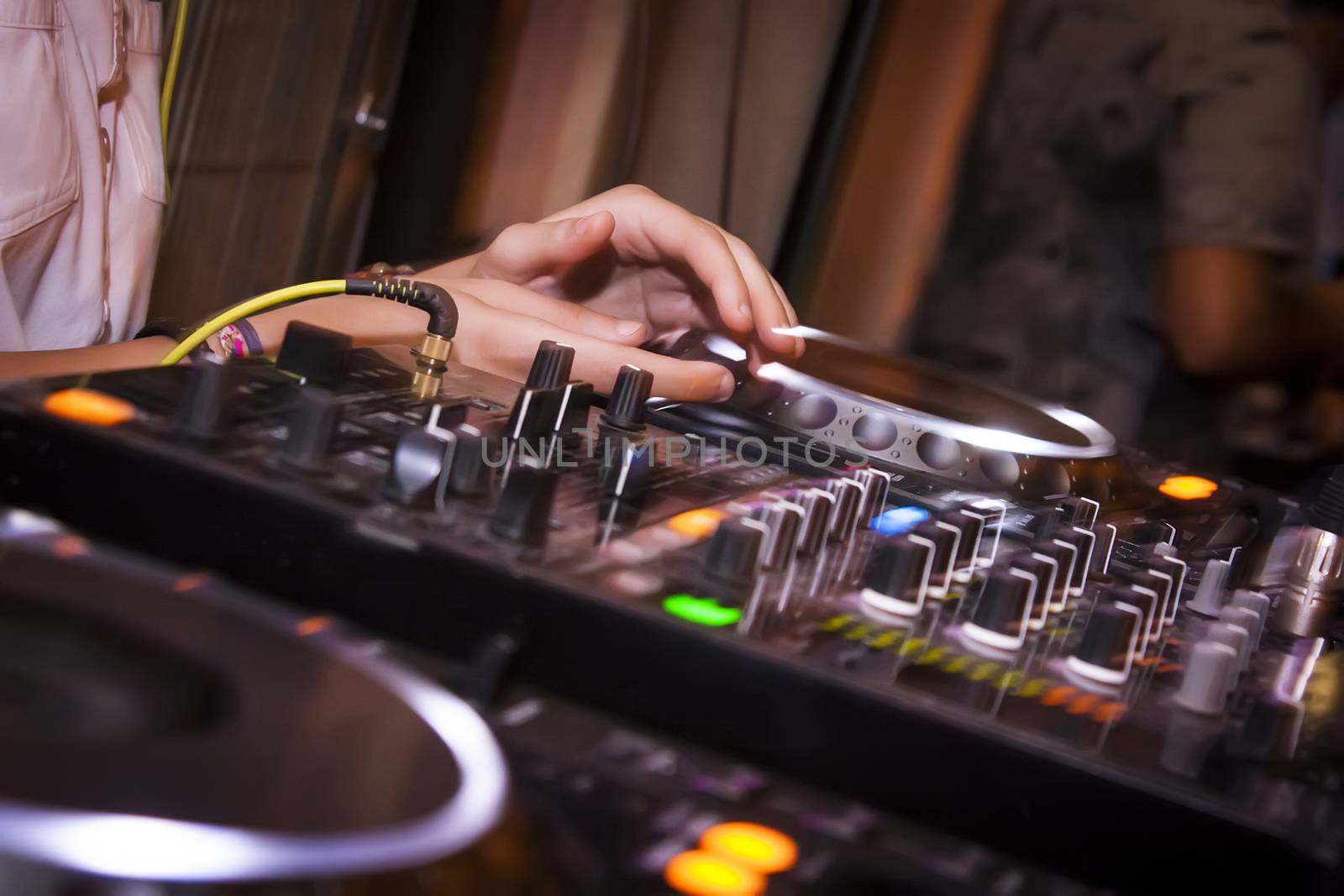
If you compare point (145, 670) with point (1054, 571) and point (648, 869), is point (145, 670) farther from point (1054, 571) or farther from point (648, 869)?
point (1054, 571)

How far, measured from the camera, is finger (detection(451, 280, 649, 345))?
1002mm

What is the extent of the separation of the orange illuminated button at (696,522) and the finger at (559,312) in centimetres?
39

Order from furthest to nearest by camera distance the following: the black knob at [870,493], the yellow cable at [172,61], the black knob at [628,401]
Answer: the yellow cable at [172,61]
the black knob at [628,401]
the black knob at [870,493]

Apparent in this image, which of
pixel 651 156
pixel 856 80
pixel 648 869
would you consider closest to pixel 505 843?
pixel 648 869

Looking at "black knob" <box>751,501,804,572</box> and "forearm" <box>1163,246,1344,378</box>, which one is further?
"forearm" <box>1163,246,1344,378</box>

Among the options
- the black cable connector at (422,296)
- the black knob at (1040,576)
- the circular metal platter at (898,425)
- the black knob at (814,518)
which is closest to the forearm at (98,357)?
the black cable connector at (422,296)

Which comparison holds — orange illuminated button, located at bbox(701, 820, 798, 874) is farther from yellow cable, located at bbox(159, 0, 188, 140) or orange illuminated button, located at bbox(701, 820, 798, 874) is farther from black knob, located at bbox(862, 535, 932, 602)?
yellow cable, located at bbox(159, 0, 188, 140)

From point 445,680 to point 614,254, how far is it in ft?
2.53

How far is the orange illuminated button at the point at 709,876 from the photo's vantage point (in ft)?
1.12

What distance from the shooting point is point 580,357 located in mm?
923

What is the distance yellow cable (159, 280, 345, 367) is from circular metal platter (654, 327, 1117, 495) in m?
0.26

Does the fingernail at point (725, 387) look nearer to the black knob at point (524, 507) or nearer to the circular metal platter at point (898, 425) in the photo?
the circular metal platter at point (898, 425)

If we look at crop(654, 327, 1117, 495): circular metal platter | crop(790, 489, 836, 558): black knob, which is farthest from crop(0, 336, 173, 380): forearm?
crop(790, 489, 836, 558): black knob

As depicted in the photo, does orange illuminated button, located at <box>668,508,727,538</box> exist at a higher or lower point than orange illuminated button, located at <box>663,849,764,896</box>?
higher
